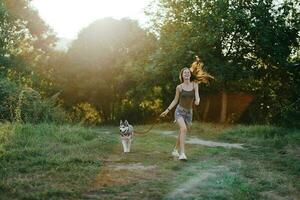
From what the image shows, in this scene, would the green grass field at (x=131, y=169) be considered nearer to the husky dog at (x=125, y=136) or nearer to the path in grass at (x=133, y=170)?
the path in grass at (x=133, y=170)

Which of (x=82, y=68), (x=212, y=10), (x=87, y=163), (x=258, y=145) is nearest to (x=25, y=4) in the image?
(x=82, y=68)

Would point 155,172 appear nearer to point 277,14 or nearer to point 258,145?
point 258,145

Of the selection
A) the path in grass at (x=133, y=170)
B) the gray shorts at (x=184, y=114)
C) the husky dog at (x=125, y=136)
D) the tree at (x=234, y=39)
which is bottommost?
the path in grass at (x=133, y=170)

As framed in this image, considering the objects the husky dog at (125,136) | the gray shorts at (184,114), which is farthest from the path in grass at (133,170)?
the gray shorts at (184,114)

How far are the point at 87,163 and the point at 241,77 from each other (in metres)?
19.7

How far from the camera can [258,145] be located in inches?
650

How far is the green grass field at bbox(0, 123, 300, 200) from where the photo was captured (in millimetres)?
7961

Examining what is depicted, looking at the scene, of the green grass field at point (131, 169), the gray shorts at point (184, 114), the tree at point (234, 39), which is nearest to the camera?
the green grass field at point (131, 169)

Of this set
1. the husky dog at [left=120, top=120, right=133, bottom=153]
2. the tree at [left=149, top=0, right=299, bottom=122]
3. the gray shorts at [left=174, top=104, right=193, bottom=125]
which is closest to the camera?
the gray shorts at [left=174, top=104, right=193, bottom=125]

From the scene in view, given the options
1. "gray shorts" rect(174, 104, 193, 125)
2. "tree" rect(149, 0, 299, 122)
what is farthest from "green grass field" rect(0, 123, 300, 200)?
"tree" rect(149, 0, 299, 122)

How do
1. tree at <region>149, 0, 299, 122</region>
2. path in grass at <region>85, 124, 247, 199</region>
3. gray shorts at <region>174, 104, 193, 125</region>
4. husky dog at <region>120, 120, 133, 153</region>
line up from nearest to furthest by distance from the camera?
1. path in grass at <region>85, 124, 247, 199</region>
2. gray shorts at <region>174, 104, 193, 125</region>
3. husky dog at <region>120, 120, 133, 153</region>
4. tree at <region>149, 0, 299, 122</region>

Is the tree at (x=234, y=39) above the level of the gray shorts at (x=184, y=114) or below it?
above

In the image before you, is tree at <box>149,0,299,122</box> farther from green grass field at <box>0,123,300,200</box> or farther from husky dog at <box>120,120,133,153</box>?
husky dog at <box>120,120,133,153</box>

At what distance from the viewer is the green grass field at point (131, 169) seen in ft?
26.1
